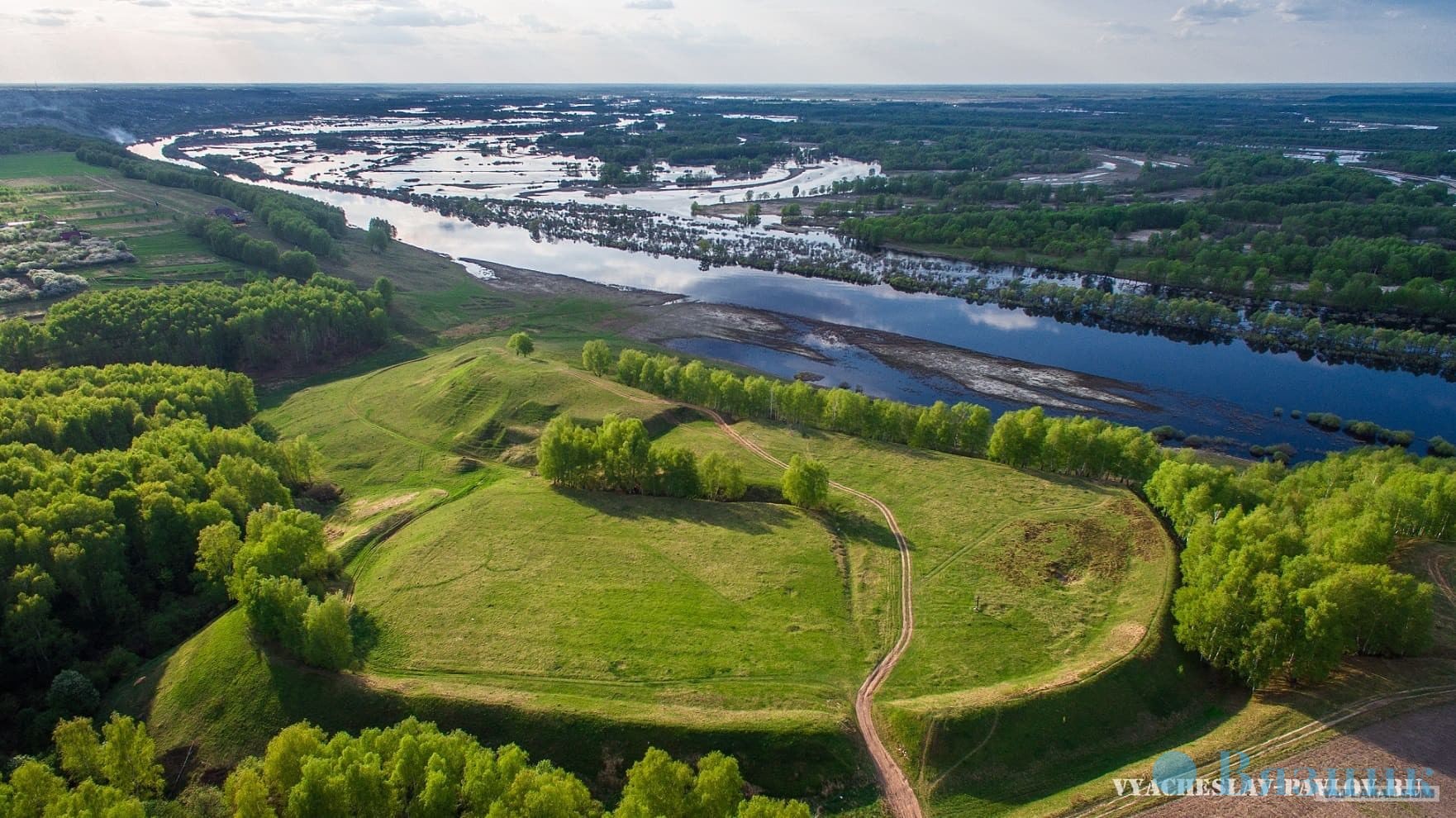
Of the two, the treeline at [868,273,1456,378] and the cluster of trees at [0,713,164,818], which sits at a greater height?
the treeline at [868,273,1456,378]

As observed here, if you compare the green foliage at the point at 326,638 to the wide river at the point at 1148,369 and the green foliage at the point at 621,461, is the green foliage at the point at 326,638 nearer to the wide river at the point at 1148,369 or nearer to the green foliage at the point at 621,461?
the green foliage at the point at 621,461

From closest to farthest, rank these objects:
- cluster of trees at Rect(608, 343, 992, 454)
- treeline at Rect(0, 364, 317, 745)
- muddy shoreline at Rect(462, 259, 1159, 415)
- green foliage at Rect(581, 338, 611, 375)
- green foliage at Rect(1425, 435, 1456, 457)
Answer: treeline at Rect(0, 364, 317, 745) < cluster of trees at Rect(608, 343, 992, 454) < green foliage at Rect(1425, 435, 1456, 457) < green foliage at Rect(581, 338, 611, 375) < muddy shoreline at Rect(462, 259, 1159, 415)

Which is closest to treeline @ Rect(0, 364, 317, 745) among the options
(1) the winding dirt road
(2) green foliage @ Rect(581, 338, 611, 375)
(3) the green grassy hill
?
(3) the green grassy hill

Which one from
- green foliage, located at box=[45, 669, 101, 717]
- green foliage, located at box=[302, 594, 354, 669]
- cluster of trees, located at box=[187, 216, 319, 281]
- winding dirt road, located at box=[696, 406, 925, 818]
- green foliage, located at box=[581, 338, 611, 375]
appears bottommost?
green foliage, located at box=[45, 669, 101, 717]

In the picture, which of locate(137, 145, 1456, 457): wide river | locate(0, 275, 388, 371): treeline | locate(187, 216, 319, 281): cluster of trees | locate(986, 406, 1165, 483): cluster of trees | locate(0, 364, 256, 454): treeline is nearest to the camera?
locate(986, 406, 1165, 483): cluster of trees

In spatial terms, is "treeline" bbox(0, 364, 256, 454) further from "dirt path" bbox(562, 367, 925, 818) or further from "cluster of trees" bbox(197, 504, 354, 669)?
"dirt path" bbox(562, 367, 925, 818)

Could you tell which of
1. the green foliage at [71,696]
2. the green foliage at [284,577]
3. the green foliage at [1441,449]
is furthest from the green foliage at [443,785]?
the green foliage at [1441,449]
